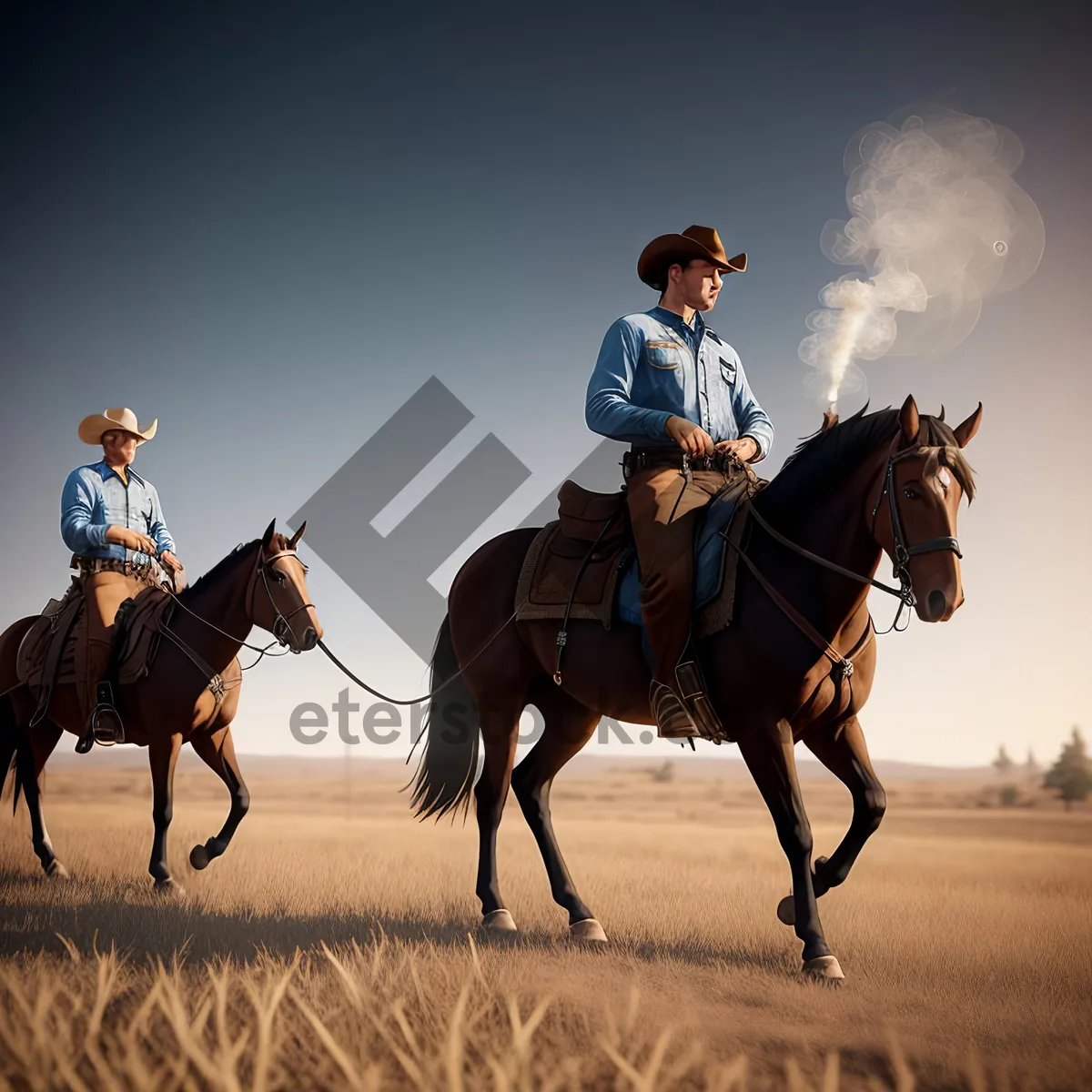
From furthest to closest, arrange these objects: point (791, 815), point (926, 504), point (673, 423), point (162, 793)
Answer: point (162, 793)
point (673, 423)
point (791, 815)
point (926, 504)

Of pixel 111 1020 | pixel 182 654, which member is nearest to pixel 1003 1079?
pixel 111 1020

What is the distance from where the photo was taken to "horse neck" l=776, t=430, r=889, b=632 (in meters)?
4.68

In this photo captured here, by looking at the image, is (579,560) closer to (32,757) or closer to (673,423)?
(673,423)

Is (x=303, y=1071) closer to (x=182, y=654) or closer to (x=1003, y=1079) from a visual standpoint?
(x=1003, y=1079)

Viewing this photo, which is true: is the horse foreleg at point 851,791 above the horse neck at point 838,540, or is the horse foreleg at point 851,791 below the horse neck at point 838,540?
below

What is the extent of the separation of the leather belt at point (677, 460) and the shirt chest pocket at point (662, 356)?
0.52m

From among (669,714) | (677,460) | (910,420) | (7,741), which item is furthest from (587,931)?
(7,741)

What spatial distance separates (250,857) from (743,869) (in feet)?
14.8

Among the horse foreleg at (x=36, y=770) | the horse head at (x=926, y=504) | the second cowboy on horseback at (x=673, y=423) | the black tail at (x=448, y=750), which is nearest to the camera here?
the horse head at (x=926, y=504)

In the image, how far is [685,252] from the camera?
582 cm

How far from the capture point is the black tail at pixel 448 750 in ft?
22.7

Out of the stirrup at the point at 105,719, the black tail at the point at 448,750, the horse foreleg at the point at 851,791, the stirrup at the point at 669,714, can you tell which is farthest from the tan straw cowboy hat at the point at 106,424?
the horse foreleg at the point at 851,791

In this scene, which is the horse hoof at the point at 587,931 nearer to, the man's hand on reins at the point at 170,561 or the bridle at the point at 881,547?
the bridle at the point at 881,547

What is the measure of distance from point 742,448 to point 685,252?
4.27 feet
